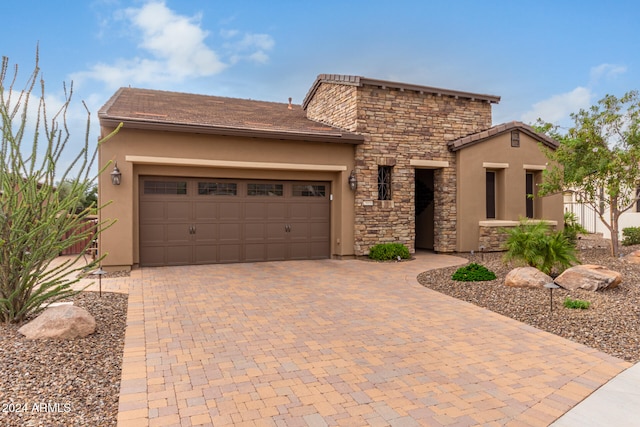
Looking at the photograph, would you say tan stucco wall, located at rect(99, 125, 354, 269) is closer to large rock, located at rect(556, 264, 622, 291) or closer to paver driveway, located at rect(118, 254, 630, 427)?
paver driveway, located at rect(118, 254, 630, 427)

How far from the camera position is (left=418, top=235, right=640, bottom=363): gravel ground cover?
5.09 m

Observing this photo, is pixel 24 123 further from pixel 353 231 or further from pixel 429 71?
pixel 429 71

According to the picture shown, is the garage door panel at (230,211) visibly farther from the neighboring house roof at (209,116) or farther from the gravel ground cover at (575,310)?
the gravel ground cover at (575,310)

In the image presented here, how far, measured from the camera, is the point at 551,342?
505 cm

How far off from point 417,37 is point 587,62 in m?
7.40

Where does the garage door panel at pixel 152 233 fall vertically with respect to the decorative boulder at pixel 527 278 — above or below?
above

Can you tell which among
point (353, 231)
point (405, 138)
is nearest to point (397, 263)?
point (353, 231)

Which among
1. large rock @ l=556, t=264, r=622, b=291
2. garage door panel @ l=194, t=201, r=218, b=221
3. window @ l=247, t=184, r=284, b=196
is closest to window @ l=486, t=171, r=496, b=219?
large rock @ l=556, t=264, r=622, b=291

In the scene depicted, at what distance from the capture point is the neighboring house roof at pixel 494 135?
13000 mm

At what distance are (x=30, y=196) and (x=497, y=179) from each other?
13166 mm

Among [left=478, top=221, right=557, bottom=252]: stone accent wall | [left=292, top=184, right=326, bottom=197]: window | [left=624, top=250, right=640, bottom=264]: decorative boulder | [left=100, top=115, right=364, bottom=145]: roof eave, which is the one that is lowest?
[left=624, top=250, right=640, bottom=264]: decorative boulder

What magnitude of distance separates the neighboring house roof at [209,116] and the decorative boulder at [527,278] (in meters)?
5.78

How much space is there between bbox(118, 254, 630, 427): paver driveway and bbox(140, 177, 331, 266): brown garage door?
334 centimetres

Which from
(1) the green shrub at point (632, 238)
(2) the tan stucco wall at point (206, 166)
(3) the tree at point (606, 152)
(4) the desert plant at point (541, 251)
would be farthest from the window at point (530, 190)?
(2) the tan stucco wall at point (206, 166)
